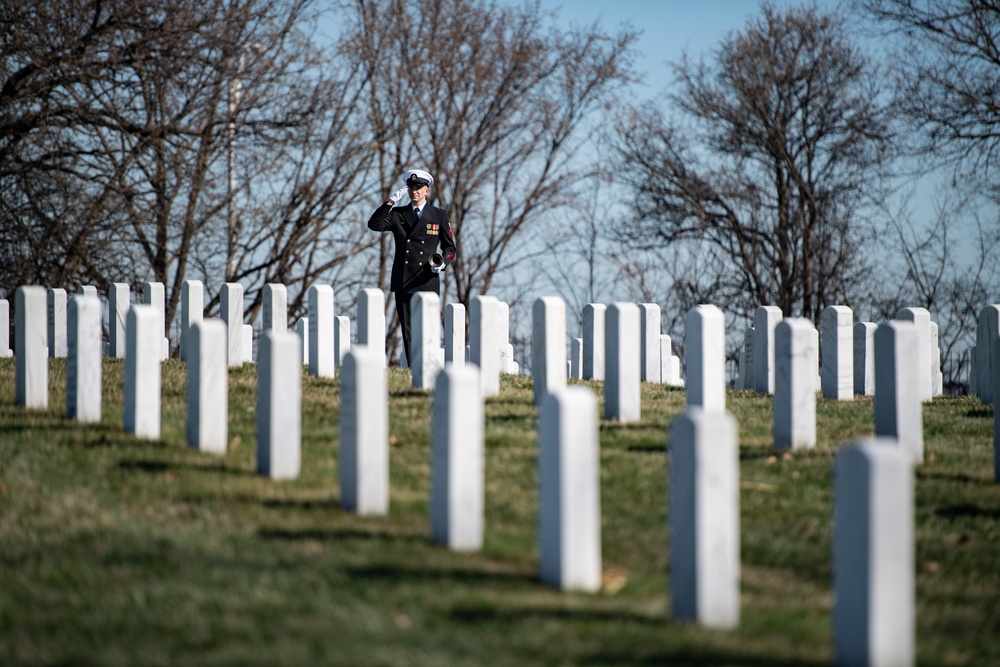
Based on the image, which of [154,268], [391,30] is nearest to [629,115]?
[391,30]

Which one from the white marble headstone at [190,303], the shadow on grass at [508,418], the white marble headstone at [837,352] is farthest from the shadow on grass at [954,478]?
the white marble headstone at [190,303]

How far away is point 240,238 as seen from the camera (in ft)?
62.8

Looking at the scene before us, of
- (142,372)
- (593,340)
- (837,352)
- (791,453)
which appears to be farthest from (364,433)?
(593,340)

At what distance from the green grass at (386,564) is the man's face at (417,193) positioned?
14.1ft

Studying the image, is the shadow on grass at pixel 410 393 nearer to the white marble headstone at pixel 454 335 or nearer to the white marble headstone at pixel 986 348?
the white marble headstone at pixel 454 335

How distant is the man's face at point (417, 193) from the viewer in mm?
11492

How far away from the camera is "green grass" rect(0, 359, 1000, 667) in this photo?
369 cm

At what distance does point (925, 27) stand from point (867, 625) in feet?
63.1

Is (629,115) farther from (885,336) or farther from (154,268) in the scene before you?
(885,336)

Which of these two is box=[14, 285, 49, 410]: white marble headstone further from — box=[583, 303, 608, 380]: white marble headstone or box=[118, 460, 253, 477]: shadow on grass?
box=[583, 303, 608, 380]: white marble headstone

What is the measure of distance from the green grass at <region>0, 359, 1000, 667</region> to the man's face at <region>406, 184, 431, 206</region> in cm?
430

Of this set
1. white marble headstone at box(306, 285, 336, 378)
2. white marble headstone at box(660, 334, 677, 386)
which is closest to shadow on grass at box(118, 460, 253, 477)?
white marble headstone at box(306, 285, 336, 378)

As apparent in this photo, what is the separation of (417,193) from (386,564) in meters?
7.48

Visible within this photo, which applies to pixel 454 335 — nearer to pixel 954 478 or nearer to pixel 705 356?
pixel 705 356
